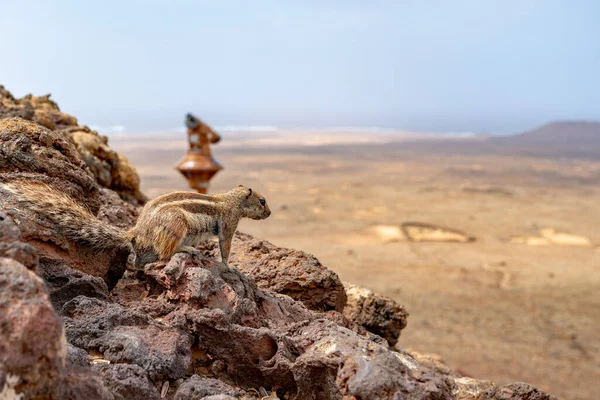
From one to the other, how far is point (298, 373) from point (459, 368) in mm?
9077

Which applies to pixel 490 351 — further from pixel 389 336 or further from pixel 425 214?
pixel 425 214

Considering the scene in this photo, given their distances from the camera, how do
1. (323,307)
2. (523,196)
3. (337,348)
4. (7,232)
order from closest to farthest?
(7,232) → (337,348) → (323,307) → (523,196)

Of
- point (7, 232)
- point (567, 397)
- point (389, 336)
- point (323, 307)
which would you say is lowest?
point (567, 397)

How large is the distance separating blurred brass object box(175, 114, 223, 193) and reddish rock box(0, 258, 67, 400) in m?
12.1

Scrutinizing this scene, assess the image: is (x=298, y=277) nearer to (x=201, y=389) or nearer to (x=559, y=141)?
(x=201, y=389)

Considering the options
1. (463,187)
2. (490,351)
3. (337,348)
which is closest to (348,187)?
(463,187)

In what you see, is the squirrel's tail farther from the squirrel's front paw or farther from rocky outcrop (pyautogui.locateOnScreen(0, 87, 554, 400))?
the squirrel's front paw

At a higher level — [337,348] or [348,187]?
[337,348]

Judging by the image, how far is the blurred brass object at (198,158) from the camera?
46.1ft

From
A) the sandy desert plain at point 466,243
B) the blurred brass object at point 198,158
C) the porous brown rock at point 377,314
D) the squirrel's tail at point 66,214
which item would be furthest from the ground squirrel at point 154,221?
the blurred brass object at point 198,158

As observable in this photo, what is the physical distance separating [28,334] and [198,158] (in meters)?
12.5

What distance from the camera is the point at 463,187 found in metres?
37.0

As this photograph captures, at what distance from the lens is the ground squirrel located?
3.46m

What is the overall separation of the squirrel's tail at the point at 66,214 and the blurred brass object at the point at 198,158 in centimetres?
1023
